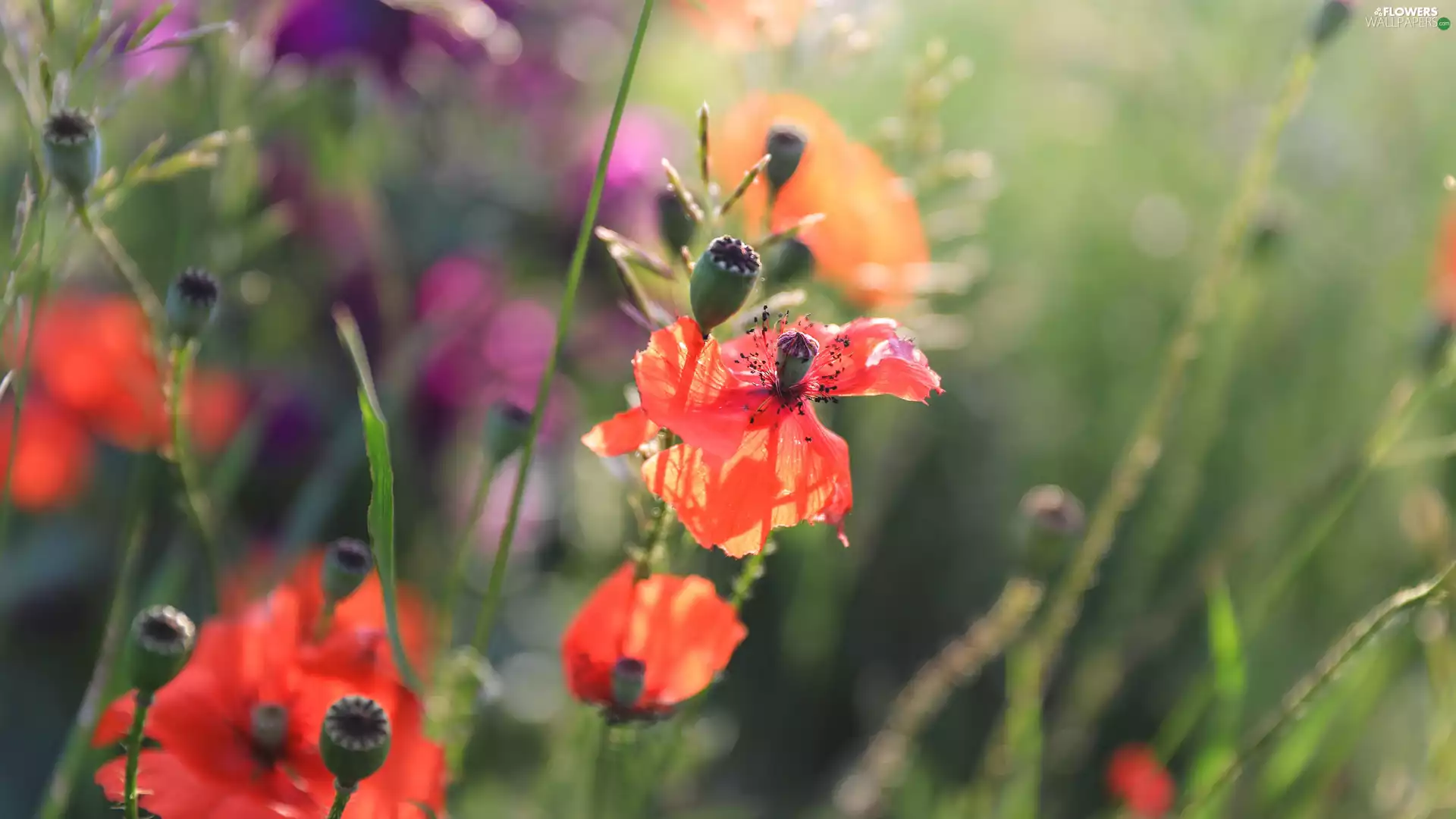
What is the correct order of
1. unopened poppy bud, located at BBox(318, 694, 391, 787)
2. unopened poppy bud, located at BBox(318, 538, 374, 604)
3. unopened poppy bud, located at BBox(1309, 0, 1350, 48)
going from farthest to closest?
unopened poppy bud, located at BBox(1309, 0, 1350, 48) → unopened poppy bud, located at BBox(318, 538, 374, 604) → unopened poppy bud, located at BBox(318, 694, 391, 787)

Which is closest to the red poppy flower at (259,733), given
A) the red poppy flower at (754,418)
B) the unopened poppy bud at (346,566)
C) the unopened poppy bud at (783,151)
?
the unopened poppy bud at (346,566)

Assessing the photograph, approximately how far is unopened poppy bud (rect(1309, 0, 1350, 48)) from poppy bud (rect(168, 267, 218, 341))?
57cm

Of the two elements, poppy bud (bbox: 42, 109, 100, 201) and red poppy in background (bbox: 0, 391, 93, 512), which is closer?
poppy bud (bbox: 42, 109, 100, 201)

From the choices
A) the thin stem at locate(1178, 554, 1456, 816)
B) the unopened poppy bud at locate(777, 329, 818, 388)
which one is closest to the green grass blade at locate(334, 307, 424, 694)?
the unopened poppy bud at locate(777, 329, 818, 388)

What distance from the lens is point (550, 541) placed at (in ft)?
4.02

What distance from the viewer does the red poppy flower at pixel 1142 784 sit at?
3.01ft

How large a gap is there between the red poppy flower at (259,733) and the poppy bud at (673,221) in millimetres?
229

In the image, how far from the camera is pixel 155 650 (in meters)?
0.39

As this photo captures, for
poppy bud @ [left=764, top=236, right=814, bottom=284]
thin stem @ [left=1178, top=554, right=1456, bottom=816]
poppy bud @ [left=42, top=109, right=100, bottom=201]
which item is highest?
poppy bud @ [left=42, top=109, right=100, bottom=201]

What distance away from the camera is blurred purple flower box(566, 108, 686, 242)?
1198 millimetres

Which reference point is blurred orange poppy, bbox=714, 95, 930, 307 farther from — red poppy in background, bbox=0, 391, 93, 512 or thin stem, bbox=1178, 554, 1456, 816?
red poppy in background, bbox=0, 391, 93, 512

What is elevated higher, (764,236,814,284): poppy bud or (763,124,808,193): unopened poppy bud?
(763,124,808,193): unopened poppy bud

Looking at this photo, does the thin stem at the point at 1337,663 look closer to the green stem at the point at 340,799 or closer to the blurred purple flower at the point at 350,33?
the green stem at the point at 340,799

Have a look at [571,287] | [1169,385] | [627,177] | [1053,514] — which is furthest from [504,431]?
[627,177]
